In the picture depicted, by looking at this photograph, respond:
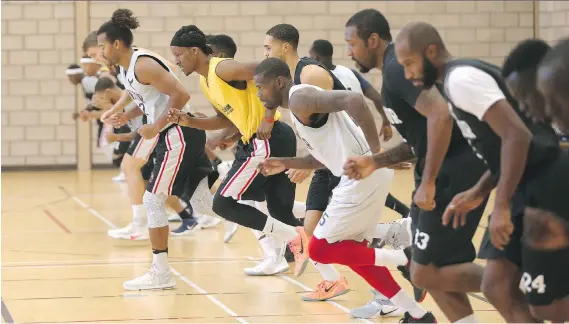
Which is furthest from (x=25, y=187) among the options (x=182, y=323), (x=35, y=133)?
(x=182, y=323)

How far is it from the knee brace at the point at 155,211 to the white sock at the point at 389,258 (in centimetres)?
186

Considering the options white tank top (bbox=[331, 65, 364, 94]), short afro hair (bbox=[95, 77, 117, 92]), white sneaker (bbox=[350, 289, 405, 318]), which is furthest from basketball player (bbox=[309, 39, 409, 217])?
short afro hair (bbox=[95, 77, 117, 92])

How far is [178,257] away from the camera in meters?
7.50

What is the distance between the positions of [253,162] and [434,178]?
262 cm

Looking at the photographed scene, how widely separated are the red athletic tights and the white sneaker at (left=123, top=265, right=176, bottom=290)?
1.55 m

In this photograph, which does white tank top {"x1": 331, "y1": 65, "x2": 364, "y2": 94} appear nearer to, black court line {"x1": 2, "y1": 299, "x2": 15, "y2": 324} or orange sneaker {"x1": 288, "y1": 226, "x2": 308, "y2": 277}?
orange sneaker {"x1": 288, "y1": 226, "x2": 308, "y2": 277}

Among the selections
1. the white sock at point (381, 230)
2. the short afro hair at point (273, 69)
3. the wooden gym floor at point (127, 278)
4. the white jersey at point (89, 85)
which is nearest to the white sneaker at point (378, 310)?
the wooden gym floor at point (127, 278)

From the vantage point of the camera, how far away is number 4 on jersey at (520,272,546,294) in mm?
3619

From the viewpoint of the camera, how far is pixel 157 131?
6.10 metres

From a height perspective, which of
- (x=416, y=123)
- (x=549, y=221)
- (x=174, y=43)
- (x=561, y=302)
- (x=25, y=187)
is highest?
(x=174, y=43)

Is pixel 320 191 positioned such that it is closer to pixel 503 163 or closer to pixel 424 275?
pixel 424 275

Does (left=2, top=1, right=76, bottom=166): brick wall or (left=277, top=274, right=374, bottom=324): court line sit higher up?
(left=2, top=1, right=76, bottom=166): brick wall

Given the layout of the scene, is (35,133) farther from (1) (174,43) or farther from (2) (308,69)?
(2) (308,69)

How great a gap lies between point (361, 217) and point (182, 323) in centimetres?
119
